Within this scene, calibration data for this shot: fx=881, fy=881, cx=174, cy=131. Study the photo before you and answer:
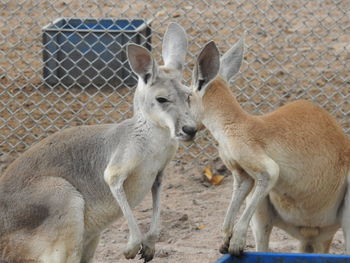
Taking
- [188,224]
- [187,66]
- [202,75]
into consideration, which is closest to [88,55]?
[187,66]

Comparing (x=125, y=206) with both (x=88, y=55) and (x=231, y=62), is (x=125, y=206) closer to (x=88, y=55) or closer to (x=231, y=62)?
(x=231, y=62)

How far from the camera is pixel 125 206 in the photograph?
12.9 ft

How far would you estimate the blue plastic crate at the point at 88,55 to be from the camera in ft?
20.4

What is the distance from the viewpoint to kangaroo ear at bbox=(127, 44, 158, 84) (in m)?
3.96

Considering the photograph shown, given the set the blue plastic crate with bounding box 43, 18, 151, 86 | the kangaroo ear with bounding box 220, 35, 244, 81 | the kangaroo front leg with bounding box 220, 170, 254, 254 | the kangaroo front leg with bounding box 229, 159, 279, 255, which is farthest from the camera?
the blue plastic crate with bounding box 43, 18, 151, 86

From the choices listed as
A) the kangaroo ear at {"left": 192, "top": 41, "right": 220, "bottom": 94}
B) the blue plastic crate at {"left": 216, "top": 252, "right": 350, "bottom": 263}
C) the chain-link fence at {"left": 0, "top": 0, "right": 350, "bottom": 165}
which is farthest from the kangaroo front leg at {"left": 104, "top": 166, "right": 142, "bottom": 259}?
the chain-link fence at {"left": 0, "top": 0, "right": 350, "bottom": 165}

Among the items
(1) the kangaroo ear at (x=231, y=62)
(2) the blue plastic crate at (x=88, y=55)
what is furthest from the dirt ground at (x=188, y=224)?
(1) the kangaroo ear at (x=231, y=62)

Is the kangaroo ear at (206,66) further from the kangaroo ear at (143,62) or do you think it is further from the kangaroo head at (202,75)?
the kangaroo ear at (143,62)

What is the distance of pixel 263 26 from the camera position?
7.16 metres

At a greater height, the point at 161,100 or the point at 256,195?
the point at 161,100

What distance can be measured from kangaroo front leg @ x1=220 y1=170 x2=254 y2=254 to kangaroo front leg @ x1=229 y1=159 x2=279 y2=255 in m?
0.08

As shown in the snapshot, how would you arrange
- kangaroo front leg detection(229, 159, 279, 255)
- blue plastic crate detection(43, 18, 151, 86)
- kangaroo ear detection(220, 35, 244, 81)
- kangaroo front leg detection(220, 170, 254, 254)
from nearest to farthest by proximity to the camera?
kangaroo front leg detection(229, 159, 279, 255) < kangaroo front leg detection(220, 170, 254, 254) < kangaroo ear detection(220, 35, 244, 81) < blue plastic crate detection(43, 18, 151, 86)

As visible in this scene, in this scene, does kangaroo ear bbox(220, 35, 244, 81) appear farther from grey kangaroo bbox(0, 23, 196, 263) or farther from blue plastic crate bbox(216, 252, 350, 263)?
blue plastic crate bbox(216, 252, 350, 263)

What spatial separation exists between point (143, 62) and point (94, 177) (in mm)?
599
